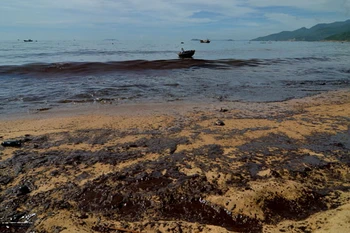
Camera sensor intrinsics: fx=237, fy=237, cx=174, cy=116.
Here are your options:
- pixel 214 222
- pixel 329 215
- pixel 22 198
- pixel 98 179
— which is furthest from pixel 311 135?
pixel 22 198

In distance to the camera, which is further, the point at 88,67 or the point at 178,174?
the point at 88,67

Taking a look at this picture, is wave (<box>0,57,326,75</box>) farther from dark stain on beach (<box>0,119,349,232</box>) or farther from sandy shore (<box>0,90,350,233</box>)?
dark stain on beach (<box>0,119,349,232</box>)

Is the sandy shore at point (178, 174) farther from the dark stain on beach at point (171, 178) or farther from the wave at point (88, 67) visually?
the wave at point (88, 67)

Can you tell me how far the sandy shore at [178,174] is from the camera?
8.05 feet

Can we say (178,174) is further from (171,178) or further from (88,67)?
(88,67)

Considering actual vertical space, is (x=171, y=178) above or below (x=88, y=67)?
below

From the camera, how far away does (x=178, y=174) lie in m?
3.32

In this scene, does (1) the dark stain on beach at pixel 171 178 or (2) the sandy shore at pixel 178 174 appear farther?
(1) the dark stain on beach at pixel 171 178

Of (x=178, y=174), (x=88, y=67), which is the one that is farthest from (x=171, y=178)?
(x=88, y=67)

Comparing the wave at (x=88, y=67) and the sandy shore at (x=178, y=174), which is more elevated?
the wave at (x=88, y=67)

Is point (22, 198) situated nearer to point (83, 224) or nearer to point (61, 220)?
point (61, 220)

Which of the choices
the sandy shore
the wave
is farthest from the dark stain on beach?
the wave

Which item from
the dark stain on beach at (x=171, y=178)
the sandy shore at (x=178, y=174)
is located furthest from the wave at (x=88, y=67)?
the dark stain on beach at (x=171, y=178)

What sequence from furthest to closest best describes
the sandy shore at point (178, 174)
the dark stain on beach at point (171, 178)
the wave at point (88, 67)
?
1. the wave at point (88, 67)
2. the dark stain on beach at point (171, 178)
3. the sandy shore at point (178, 174)
